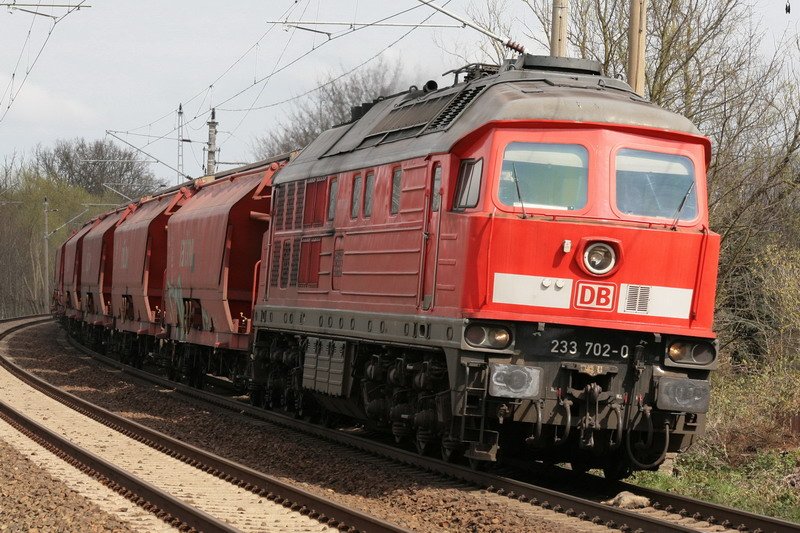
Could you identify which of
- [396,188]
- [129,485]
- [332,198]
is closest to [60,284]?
[332,198]

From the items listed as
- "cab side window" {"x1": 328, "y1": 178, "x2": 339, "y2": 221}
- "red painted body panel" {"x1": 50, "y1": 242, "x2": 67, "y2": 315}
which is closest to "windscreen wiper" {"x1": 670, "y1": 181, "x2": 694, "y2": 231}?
"cab side window" {"x1": 328, "y1": 178, "x2": 339, "y2": 221}

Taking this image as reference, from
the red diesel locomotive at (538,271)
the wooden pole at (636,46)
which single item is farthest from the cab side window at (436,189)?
the wooden pole at (636,46)

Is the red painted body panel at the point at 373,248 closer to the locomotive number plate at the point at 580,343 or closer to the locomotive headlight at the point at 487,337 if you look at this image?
the locomotive headlight at the point at 487,337

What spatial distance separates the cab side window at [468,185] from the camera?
11305mm

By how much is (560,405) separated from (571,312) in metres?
0.86

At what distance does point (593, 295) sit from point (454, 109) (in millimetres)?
2682

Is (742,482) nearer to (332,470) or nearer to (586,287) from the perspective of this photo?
(586,287)

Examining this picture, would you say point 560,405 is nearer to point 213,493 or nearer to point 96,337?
point 213,493

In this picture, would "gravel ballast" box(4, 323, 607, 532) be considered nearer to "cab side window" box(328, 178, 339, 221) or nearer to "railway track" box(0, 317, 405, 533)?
"railway track" box(0, 317, 405, 533)

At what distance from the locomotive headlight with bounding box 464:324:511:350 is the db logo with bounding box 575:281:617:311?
0.73 meters

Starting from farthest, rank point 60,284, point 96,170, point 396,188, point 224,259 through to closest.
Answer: point 96,170 < point 60,284 < point 224,259 < point 396,188

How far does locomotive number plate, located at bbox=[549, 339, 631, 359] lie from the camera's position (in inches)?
435

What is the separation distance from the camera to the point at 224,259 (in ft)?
66.7

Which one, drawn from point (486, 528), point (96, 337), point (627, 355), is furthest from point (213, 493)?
point (96, 337)
